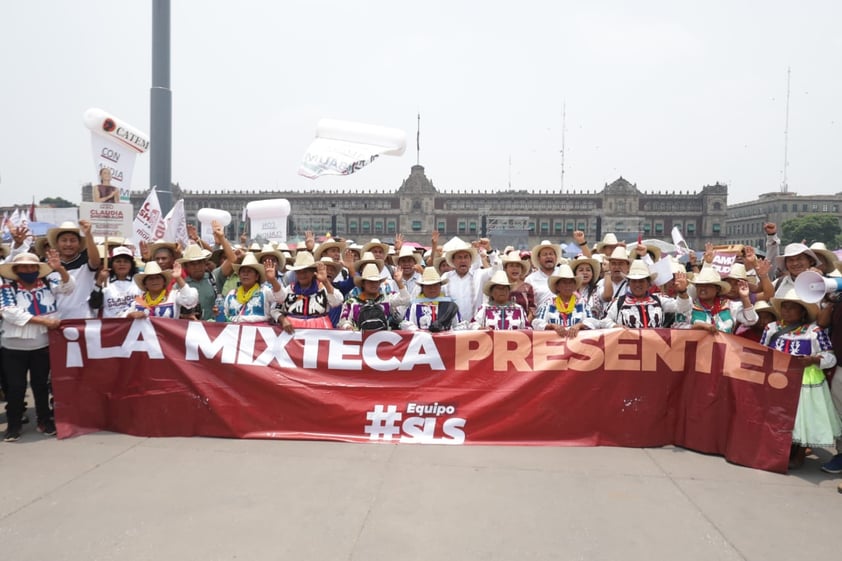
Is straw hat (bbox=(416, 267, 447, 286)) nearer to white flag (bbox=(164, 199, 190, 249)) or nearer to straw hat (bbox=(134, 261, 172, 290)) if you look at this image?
straw hat (bbox=(134, 261, 172, 290))

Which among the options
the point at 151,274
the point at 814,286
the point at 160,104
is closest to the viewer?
the point at 814,286

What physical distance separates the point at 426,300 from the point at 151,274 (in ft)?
7.95

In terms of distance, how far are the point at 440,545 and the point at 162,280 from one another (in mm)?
3512

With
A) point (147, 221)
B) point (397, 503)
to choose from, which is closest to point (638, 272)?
point (397, 503)

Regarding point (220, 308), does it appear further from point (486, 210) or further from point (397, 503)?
point (486, 210)

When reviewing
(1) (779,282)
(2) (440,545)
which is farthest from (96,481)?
(1) (779,282)

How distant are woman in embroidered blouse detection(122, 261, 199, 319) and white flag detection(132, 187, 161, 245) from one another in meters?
3.53

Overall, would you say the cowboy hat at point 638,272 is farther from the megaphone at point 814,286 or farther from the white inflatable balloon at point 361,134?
the white inflatable balloon at point 361,134

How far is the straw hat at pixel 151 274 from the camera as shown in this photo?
5012 mm

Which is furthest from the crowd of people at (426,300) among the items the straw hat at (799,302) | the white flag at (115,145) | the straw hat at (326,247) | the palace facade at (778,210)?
the palace facade at (778,210)

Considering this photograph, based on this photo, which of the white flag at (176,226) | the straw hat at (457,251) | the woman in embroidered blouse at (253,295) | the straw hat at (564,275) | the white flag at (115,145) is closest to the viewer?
the straw hat at (564,275)

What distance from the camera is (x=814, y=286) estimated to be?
403 centimetres

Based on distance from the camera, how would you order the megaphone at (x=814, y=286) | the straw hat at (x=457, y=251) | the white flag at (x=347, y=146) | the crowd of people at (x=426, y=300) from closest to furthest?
the megaphone at (x=814, y=286) → the crowd of people at (x=426, y=300) → the straw hat at (x=457, y=251) → the white flag at (x=347, y=146)

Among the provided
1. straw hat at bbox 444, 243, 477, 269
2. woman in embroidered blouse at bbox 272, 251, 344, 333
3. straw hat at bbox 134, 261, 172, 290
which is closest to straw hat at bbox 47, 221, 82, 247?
straw hat at bbox 134, 261, 172, 290
